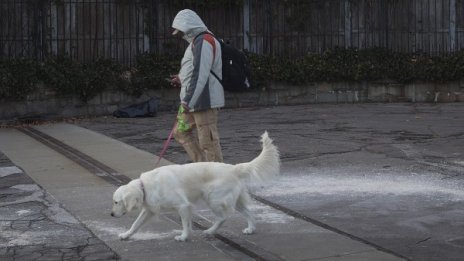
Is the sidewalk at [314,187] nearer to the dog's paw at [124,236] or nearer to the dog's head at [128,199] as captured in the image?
the dog's paw at [124,236]

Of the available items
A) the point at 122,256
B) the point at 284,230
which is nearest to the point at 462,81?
the point at 284,230

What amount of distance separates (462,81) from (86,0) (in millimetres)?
9924

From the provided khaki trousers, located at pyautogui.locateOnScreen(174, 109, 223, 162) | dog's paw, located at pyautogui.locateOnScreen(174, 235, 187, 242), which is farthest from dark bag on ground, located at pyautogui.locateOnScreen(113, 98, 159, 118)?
dog's paw, located at pyautogui.locateOnScreen(174, 235, 187, 242)

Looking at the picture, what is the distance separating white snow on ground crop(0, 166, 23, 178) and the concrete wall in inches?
262

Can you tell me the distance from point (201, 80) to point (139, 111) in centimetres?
919

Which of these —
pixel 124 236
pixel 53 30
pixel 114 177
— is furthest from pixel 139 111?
pixel 124 236

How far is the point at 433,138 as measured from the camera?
12.2 meters

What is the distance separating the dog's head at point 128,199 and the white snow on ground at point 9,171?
422 centimetres

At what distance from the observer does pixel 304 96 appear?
18578 mm

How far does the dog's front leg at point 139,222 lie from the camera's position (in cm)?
612

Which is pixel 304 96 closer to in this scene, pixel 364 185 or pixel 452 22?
pixel 452 22

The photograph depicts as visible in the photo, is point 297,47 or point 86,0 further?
point 297,47

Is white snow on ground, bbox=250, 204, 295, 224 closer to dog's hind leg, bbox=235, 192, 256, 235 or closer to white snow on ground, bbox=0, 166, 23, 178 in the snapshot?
dog's hind leg, bbox=235, 192, 256, 235

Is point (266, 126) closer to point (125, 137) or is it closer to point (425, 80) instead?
point (125, 137)
